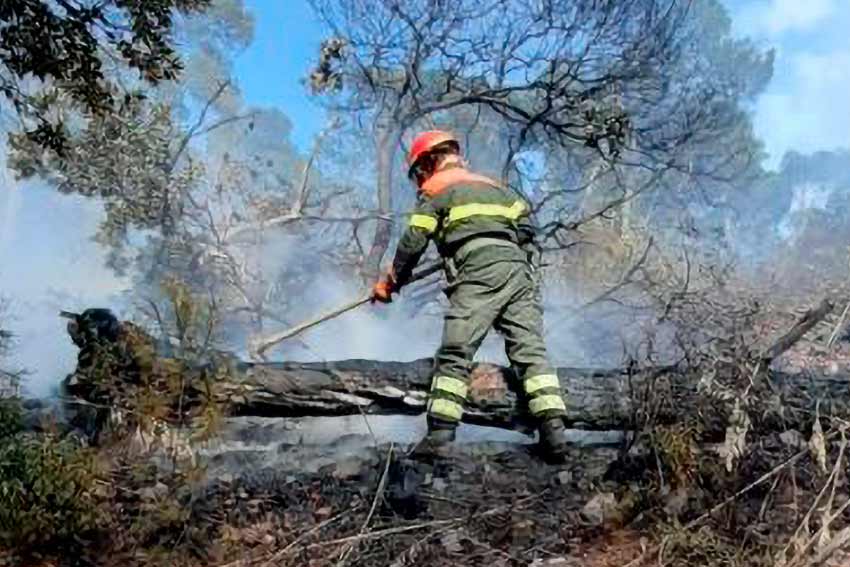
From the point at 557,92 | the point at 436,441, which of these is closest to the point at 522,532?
the point at 436,441

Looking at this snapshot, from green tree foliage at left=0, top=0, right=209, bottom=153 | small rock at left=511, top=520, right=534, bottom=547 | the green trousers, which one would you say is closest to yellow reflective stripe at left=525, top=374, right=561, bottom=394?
the green trousers

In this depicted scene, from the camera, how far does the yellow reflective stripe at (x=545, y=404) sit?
4113 mm

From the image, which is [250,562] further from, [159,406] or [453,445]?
[453,445]

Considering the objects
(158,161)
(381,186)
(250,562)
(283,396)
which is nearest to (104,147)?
(158,161)

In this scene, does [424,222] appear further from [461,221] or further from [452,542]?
[452,542]

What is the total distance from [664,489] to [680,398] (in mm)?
616

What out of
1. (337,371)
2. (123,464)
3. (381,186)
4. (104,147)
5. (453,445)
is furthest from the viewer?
(381,186)

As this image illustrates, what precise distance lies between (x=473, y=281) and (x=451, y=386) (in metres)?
0.52

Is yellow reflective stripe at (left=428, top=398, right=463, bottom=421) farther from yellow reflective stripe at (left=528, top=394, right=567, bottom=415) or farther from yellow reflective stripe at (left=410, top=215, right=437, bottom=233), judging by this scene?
yellow reflective stripe at (left=410, top=215, right=437, bottom=233)

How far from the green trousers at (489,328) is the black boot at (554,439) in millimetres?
39

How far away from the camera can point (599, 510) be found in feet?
11.1

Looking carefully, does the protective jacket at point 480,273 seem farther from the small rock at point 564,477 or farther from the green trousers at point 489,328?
the small rock at point 564,477

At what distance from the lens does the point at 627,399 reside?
4359 millimetres

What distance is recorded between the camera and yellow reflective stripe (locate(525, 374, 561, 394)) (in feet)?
13.7
